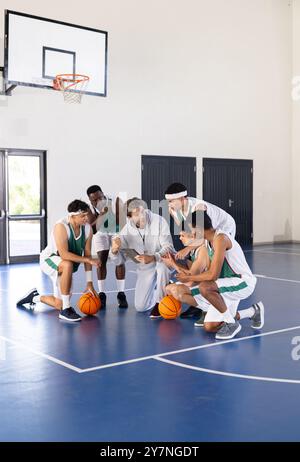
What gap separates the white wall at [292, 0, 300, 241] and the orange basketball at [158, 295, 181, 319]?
11.1 m

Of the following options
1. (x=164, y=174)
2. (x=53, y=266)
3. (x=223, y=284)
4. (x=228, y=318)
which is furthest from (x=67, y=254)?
(x=164, y=174)

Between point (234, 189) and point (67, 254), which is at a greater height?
point (234, 189)

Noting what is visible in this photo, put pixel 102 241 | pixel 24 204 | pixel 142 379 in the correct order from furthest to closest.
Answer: pixel 24 204
pixel 102 241
pixel 142 379

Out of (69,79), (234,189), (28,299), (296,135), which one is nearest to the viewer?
(28,299)

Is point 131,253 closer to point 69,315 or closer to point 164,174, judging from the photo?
point 69,315

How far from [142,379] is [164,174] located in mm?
10058

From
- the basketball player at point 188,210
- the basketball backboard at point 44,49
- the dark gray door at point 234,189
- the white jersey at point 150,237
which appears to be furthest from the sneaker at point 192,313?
the dark gray door at point 234,189

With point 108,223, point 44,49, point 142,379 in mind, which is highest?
point 44,49

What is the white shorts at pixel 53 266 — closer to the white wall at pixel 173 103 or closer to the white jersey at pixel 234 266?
the white jersey at pixel 234 266

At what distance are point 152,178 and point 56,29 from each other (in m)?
4.55

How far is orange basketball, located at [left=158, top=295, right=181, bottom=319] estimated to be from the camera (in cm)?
663

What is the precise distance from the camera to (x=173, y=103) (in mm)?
14258

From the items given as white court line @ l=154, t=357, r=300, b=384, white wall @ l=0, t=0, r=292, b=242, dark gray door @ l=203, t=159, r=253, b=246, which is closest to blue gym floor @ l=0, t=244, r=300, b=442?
white court line @ l=154, t=357, r=300, b=384
